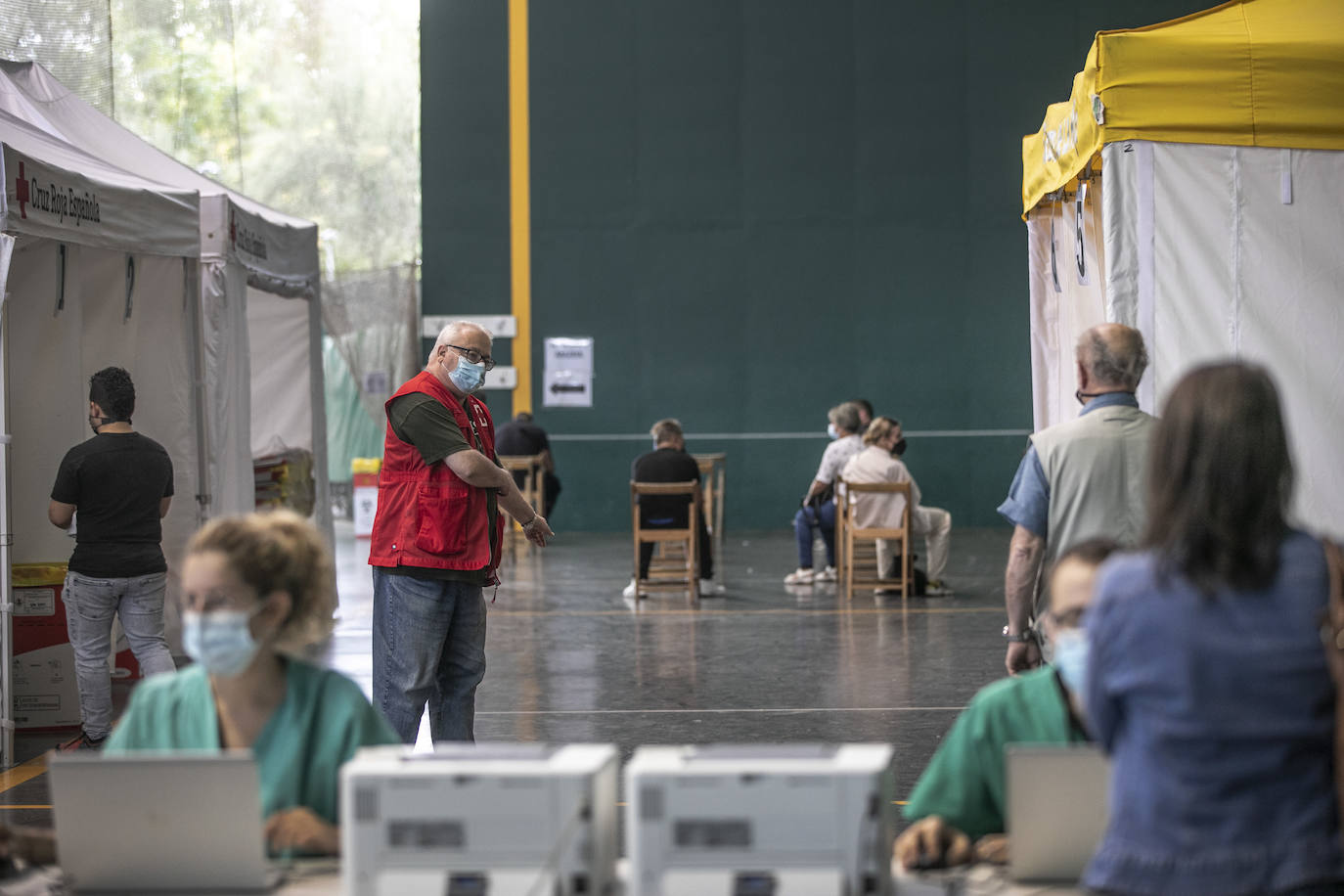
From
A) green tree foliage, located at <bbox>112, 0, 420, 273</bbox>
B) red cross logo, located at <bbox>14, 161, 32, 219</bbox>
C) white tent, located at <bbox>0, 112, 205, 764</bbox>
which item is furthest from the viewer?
green tree foliage, located at <bbox>112, 0, 420, 273</bbox>

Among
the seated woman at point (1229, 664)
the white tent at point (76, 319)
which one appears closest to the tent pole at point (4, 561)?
the white tent at point (76, 319)

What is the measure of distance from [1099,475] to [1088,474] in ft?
0.10

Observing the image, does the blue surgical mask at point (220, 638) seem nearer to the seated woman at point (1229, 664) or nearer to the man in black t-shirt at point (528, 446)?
the seated woman at point (1229, 664)

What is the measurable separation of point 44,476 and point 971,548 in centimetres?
908

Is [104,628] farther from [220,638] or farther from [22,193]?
[220,638]

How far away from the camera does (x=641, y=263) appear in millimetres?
16094

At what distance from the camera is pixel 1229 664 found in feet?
5.38

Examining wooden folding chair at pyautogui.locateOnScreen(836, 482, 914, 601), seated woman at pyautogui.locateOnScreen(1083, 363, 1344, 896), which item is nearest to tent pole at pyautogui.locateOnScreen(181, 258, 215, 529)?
wooden folding chair at pyautogui.locateOnScreen(836, 482, 914, 601)

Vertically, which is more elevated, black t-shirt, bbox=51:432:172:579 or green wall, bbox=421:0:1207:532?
green wall, bbox=421:0:1207:532

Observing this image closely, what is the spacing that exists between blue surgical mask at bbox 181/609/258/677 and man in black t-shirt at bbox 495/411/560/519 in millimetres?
11700

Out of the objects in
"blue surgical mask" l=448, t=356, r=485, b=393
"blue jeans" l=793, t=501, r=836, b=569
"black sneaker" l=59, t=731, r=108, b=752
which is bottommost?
"black sneaker" l=59, t=731, r=108, b=752

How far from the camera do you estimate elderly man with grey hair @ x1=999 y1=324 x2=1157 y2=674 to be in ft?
12.2

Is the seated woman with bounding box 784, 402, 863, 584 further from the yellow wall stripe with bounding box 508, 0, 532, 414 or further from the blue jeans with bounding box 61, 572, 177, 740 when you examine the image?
the blue jeans with bounding box 61, 572, 177, 740

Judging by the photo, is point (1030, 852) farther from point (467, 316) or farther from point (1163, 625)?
point (467, 316)
